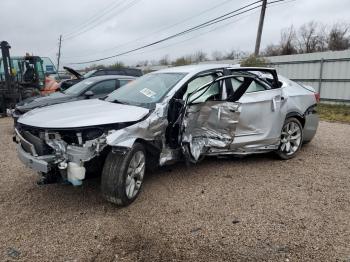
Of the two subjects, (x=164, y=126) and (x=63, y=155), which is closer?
(x=63, y=155)

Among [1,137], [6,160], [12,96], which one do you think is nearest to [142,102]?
[6,160]

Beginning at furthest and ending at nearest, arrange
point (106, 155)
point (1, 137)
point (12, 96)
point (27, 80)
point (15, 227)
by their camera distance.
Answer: point (27, 80) < point (12, 96) < point (1, 137) < point (106, 155) < point (15, 227)

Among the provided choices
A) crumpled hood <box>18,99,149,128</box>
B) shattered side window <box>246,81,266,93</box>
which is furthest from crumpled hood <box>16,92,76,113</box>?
shattered side window <box>246,81,266,93</box>

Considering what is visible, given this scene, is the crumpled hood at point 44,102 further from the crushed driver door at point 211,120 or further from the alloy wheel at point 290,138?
the alloy wheel at point 290,138

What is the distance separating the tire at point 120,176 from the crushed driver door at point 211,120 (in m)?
0.97

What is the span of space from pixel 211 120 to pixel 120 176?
Result: 1.70 m

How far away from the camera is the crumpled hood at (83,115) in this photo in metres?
3.43

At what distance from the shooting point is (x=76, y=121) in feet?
11.3

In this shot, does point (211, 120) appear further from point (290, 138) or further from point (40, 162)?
point (40, 162)

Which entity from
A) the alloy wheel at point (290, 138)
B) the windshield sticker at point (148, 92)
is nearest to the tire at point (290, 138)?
the alloy wheel at point (290, 138)

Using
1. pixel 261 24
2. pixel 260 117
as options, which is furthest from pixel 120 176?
pixel 261 24

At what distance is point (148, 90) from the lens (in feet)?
14.6

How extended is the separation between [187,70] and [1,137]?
5.56 meters

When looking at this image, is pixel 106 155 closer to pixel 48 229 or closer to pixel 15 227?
pixel 48 229
